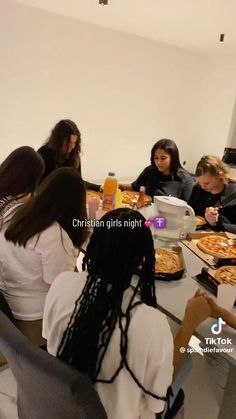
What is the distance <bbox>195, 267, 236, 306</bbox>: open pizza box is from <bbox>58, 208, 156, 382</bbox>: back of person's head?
49 centimetres

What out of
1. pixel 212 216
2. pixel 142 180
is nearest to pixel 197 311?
pixel 212 216

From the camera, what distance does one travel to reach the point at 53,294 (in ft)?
2.97

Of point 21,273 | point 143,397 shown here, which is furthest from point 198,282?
point 21,273

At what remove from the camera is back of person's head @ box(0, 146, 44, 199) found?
1660mm

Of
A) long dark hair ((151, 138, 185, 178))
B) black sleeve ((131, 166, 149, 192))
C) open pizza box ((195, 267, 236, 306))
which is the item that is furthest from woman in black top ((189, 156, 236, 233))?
open pizza box ((195, 267, 236, 306))

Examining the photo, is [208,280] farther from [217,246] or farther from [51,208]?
[51,208]

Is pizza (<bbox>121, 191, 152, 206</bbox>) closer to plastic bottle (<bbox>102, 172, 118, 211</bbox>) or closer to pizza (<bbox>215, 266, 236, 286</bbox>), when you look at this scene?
plastic bottle (<bbox>102, 172, 118, 211</bbox>)

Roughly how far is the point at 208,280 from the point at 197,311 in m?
0.27

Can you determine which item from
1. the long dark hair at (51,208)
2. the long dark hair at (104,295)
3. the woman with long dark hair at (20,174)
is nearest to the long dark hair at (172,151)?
the woman with long dark hair at (20,174)

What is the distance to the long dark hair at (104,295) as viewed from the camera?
80 cm

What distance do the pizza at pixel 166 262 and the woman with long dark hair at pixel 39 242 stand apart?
35 centimetres

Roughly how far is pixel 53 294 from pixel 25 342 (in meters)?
0.18

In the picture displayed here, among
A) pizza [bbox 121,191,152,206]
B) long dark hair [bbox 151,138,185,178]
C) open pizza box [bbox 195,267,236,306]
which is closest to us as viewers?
open pizza box [bbox 195,267,236,306]

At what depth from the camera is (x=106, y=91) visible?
434cm
